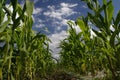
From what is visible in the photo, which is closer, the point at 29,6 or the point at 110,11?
the point at 29,6

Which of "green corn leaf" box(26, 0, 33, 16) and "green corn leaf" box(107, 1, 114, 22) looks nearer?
"green corn leaf" box(26, 0, 33, 16)

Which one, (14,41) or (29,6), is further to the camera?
(14,41)

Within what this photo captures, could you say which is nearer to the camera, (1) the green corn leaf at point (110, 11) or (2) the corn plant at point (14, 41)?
(2) the corn plant at point (14, 41)

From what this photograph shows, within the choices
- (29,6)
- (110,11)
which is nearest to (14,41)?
(29,6)

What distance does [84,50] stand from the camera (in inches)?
327

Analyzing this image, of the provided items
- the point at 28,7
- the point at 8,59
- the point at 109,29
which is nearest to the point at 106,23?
the point at 109,29

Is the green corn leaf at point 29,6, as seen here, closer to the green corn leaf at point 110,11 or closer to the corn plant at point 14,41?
the corn plant at point 14,41

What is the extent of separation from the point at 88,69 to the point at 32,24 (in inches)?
157

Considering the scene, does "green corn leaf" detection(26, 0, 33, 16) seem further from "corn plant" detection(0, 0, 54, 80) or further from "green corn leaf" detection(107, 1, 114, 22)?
"green corn leaf" detection(107, 1, 114, 22)

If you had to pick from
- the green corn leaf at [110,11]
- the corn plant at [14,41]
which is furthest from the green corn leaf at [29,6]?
the green corn leaf at [110,11]

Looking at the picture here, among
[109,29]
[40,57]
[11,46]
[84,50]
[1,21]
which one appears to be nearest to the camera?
[1,21]

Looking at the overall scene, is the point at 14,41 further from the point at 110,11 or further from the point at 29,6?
the point at 110,11

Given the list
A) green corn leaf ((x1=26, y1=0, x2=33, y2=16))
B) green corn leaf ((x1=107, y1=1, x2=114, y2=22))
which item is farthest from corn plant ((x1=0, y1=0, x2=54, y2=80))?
green corn leaf ((x1=107, y1=1, x2=114, y2=22))

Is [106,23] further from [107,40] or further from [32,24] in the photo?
[32,24]
